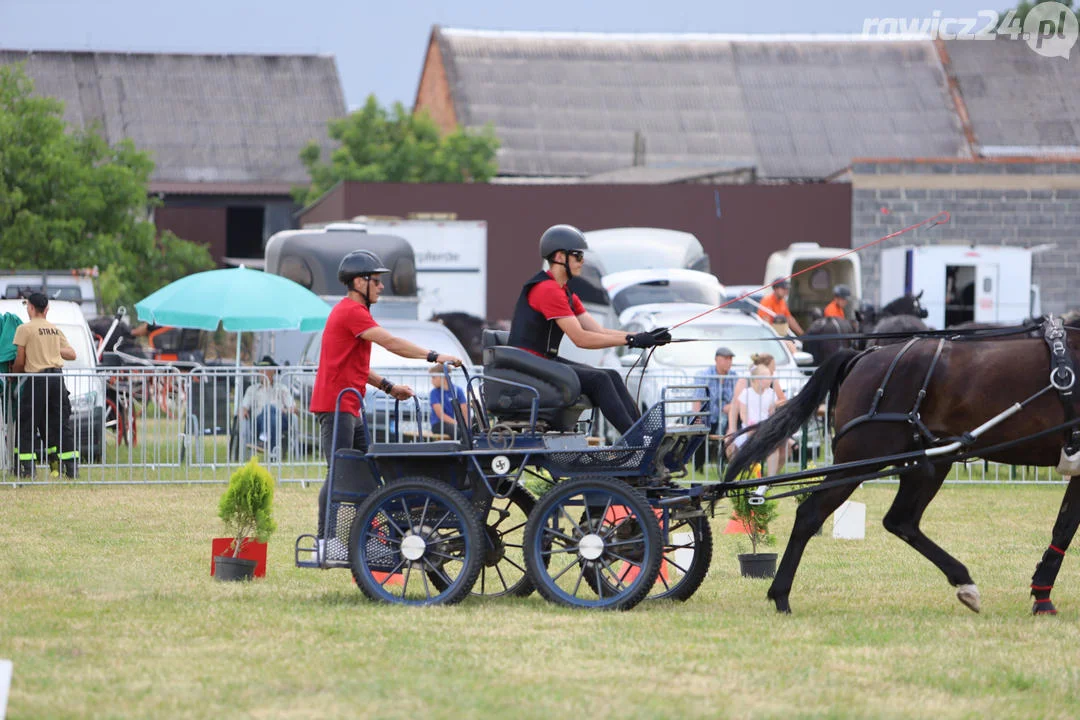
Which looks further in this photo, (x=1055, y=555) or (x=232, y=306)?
(x=232, y=306)

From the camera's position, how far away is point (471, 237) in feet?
89.4

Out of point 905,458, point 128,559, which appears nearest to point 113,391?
point 128,559

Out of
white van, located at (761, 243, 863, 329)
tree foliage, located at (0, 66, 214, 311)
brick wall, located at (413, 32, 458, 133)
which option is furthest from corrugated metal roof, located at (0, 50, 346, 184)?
white van, located at (761, 243, 863, 329)

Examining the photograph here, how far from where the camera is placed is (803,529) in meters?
8.55

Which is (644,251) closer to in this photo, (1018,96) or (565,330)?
(565,330)

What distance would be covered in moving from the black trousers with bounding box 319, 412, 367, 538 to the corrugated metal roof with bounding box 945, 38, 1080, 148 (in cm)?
4544

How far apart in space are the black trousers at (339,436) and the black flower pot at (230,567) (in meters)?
0.78

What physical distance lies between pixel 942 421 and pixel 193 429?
9.48 metres

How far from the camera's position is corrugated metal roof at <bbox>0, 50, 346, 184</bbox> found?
54062 mm

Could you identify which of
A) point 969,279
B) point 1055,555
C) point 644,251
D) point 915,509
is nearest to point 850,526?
point 915,509

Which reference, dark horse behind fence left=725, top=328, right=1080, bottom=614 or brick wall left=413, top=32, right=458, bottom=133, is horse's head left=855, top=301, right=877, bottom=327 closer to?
dark horse behind fence left=725, top=328, right=1080, bottom=614

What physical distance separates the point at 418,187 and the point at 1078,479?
23738mm

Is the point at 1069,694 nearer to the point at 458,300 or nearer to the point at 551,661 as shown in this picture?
the point at 551,661

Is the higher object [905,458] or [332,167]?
[332,167]
